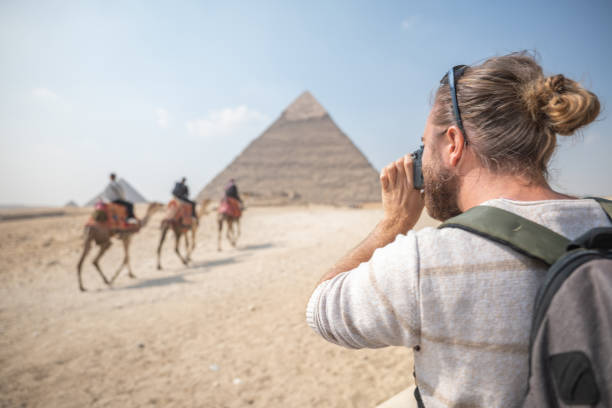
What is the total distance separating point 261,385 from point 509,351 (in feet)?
9.66

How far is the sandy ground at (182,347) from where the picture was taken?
3.10 meters

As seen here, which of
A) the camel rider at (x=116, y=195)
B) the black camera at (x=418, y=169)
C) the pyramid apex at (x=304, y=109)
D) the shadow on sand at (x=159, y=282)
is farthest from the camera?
the pyramid apex at (x=304, y=109)

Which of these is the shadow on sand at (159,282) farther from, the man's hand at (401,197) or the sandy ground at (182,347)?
the man's hand at (401,197)

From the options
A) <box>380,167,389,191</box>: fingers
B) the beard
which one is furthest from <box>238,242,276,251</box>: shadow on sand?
the beard

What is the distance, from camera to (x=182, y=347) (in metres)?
4.02

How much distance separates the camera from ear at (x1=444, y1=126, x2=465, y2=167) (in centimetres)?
102

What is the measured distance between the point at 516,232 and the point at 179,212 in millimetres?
9201

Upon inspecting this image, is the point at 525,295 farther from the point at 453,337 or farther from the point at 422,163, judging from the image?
the point at 422,163

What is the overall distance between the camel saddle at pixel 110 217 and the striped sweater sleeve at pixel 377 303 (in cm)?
778

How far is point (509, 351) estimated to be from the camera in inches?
30.3

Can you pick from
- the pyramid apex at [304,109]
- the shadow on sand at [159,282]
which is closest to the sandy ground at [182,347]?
the shadow on sand at [159,282]

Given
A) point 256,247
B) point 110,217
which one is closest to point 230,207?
point 256,247

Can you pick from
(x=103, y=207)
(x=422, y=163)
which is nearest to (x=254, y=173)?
(x=103, y=207)

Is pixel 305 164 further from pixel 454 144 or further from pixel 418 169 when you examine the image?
pixel 454 144
